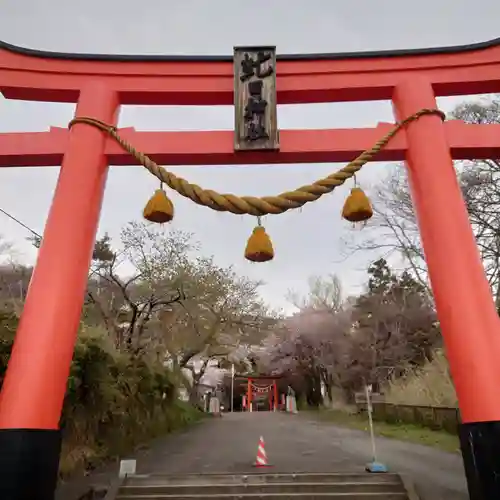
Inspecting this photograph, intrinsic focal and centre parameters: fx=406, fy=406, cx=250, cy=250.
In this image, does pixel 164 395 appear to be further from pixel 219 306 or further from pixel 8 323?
pixel 8 323

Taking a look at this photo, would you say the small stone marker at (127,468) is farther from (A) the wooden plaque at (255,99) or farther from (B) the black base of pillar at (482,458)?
(A) the wooden plaque at (255,99)

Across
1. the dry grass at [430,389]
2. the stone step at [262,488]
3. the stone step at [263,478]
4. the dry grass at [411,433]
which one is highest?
the dry grass at [430,389]

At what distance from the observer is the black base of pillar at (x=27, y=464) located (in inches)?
101

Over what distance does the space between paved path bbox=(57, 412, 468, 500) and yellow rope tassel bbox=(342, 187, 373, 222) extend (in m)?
4.40

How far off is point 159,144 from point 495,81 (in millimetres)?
3395

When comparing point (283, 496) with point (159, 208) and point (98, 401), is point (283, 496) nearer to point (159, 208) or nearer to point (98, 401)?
point (98, 401)

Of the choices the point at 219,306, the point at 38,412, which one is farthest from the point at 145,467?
the point at 219,306

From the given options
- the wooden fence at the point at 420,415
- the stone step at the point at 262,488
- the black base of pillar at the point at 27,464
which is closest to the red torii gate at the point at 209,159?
the black base of pillar at the point at 27,464

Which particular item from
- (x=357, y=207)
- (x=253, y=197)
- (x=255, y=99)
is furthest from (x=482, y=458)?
(x=255, y=99)

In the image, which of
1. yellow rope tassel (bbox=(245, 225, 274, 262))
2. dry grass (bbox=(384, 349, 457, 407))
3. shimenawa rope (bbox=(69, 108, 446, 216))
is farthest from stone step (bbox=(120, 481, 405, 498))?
dry grass (bbox=(384, 349, 457, 407))

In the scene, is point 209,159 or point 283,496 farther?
point 283,496

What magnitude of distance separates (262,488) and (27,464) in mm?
4271

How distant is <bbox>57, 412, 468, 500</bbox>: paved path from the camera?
6.77 metres

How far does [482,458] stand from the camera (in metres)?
2.65
